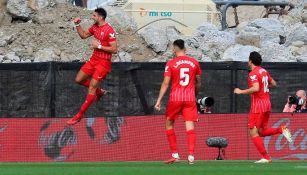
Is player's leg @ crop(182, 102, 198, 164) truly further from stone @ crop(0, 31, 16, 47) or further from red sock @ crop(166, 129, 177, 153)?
stone @ crop(0, 31, 16, 47)

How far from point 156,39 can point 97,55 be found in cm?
1334

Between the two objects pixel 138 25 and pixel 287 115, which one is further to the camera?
pixel 138 25

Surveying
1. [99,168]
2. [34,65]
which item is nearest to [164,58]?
[34,65]

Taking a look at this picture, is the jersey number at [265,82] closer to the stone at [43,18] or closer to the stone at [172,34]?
the stone at [172,34]

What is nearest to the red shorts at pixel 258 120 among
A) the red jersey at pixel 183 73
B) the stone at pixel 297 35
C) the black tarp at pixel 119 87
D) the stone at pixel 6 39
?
the red jersey at pixel 183 73

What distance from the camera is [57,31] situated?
35.4 m

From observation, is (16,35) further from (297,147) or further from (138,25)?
(297,147)

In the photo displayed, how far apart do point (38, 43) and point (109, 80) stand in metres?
8.72

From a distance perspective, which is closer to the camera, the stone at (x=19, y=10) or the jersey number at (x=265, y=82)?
the jersey number at (x=265, y=82)

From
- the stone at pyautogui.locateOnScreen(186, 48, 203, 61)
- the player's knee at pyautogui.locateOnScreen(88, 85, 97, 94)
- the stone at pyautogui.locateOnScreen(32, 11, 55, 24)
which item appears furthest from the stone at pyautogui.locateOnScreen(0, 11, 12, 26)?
→ the player's knee at pyautogui.locateOnScreen(88, 85, 97, 94)

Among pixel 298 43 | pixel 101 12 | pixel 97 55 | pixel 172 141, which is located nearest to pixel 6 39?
pixel 298 43

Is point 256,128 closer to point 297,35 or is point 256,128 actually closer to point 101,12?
point 101,12

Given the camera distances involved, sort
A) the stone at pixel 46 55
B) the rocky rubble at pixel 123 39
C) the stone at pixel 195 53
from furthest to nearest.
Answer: the stone at pixel 195 53 < the rocky rubble at pixel 123 39 < the stone at pixel 46 55

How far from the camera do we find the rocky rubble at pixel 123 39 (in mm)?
34250
